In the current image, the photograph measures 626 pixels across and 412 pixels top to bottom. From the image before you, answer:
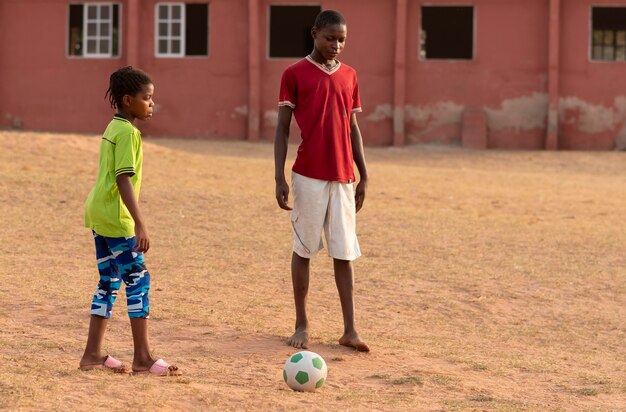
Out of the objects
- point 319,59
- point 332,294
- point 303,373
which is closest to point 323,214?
point 319,59

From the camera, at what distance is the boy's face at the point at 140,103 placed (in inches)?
204

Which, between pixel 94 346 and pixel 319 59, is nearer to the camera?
pixel 94 346

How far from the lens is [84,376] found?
16.6ft

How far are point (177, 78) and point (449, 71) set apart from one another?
5.16 m

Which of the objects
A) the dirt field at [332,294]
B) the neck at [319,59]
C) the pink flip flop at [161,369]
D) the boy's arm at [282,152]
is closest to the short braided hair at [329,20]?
the neck at [319,59]

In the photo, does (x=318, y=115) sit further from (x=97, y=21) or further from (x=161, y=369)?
(x=97, y=21)

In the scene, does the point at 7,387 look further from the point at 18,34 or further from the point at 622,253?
the point at 18,34

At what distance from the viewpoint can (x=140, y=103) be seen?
5188mm

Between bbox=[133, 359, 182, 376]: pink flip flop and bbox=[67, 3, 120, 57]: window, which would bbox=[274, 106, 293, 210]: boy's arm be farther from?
bbox=[67, 3, 120, 57]: window

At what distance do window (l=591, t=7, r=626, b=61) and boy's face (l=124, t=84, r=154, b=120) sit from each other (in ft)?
58.4

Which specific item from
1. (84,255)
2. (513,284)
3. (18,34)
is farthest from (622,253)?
(18,34)

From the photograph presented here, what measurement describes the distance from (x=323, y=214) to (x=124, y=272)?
1.30 metres

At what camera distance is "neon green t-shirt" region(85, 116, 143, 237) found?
5039 mm

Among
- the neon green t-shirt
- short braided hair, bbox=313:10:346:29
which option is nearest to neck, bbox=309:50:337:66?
short braided hair, bbox=313:10:346:29
